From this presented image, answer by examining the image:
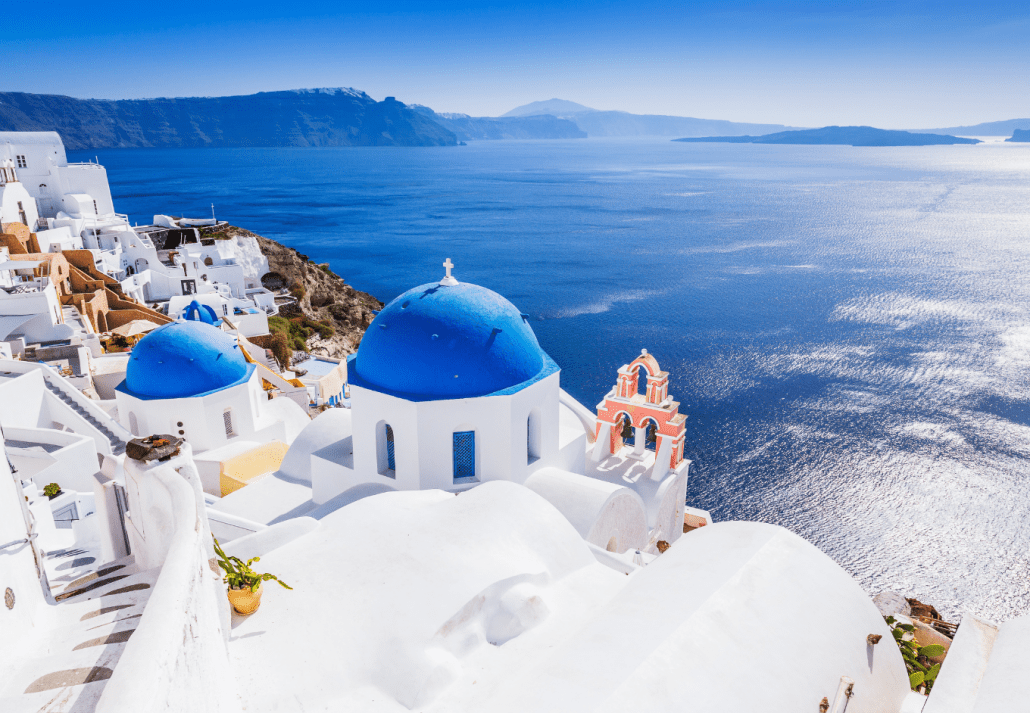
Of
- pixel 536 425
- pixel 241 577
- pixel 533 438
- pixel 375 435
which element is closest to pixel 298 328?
pixel 375 435

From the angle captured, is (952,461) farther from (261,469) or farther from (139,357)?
(139,357)

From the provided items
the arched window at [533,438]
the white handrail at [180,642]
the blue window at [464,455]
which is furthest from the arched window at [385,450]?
the white handrail at [180,642]

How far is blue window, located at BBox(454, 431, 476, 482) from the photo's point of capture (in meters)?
12.4

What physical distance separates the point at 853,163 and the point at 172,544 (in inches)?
8631

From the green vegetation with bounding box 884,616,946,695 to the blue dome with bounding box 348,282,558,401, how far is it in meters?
7.06

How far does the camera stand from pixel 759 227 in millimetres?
86750

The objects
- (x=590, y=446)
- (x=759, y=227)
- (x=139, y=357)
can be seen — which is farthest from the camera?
(x=759, y=227)

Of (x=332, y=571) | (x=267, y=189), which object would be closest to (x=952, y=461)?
(x=332, y=571)

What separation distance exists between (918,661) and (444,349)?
27.3ft

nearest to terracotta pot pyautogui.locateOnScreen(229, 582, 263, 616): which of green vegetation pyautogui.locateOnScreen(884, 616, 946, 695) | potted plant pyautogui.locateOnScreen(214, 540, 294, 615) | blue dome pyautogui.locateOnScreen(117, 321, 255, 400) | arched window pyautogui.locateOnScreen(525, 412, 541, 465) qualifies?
potted plant pyautogui.locateOnScreen(214, 540, 294, 615)

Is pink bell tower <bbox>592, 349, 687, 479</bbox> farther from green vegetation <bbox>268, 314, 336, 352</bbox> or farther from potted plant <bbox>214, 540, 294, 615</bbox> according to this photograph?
green vegetation <bbox>268, 314, 336, 352</bbox>

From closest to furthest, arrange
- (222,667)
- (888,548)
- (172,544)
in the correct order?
(172,544)
(222,667)
(888,548)

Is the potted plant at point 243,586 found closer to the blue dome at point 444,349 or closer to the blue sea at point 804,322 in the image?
the blue dome at point 444,349

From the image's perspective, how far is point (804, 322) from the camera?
50094mm
